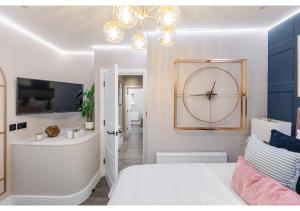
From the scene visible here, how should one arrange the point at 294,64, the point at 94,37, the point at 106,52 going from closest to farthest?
the point at 294,64 < the point at 94,37 < the point at 106,52

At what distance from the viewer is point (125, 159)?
4.96 meters

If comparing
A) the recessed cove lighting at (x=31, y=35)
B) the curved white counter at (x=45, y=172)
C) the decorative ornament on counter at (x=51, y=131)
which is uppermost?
the recessed cove lighting at (x=31, y=35)

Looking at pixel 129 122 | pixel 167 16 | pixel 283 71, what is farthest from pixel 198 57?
pixel 129 122

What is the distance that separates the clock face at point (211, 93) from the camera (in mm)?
3014

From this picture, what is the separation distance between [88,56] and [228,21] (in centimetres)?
268

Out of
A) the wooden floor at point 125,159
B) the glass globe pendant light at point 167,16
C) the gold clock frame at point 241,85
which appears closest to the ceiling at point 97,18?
the gold clock frame at point 241,85

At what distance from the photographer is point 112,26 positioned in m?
1.60

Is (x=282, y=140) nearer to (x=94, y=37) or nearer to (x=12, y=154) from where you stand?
(x=94, y=37)

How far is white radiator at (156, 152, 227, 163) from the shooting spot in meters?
2.94

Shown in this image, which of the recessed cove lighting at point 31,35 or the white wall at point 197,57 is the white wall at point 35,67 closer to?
the recessed cove lighting at point 31,35

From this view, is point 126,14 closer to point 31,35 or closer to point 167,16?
point 167,16

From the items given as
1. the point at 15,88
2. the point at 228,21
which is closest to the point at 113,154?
the point at 15,88

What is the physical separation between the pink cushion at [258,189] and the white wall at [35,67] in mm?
2698

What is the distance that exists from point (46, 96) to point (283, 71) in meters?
3.33
